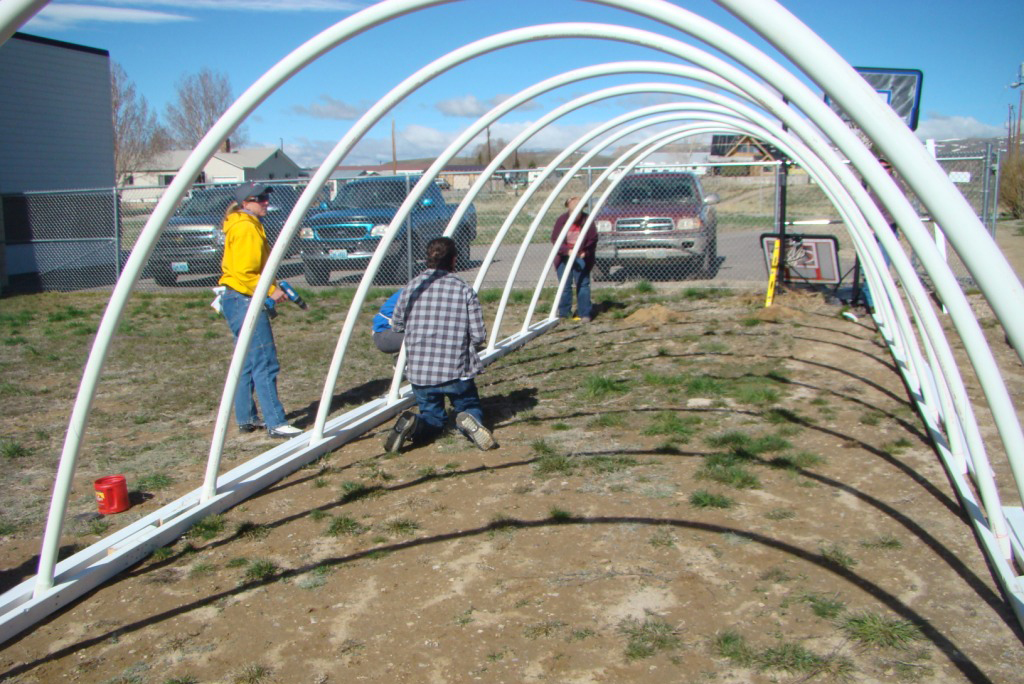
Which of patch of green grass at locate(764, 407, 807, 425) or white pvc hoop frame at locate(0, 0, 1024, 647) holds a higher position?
white pvc hoop frame at locate(0, 0, 1024, 647)

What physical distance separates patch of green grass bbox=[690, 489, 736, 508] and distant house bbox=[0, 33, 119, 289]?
550 inches

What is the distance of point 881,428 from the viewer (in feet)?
20.6

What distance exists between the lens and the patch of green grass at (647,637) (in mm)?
3432

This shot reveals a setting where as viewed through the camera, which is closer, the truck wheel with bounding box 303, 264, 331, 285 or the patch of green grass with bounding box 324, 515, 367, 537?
the patch of green grass with bounding box 324, 515, 367, 537

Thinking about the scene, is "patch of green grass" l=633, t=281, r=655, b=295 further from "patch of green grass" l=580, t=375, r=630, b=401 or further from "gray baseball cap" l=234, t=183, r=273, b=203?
"gray baseball cap" l=234, t=183, r=273, b=203

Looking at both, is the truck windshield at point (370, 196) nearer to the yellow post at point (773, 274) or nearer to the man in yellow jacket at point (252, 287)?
the yellow post at point (773, 274)

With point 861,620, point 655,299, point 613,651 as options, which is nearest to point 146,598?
point 613,651

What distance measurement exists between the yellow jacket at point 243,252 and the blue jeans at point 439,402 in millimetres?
1349

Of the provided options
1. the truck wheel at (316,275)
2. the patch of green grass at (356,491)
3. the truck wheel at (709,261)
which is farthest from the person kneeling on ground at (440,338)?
the truck wheel at (316,275)

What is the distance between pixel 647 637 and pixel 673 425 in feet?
9.93

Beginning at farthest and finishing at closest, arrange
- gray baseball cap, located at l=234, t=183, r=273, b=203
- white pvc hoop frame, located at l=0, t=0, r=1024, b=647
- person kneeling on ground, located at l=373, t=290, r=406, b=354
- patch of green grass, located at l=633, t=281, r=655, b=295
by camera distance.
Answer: patch of green grass, located at l=633, t=281, r=655, b=295 → person kneeling on ground, located at l=373, t=290, r=406, b=354 → gray baseball cap, located at l=234, t=183, r=273, b=203 → white pvc hoop frame, located at l=0, t=0, r=1024, b=647

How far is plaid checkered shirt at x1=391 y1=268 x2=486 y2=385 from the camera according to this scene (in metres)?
5.90

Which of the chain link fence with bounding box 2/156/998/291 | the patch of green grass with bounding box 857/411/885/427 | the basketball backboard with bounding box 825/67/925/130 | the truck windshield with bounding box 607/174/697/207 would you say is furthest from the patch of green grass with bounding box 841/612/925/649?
the truck windshield with bounding box 607/174/697/207

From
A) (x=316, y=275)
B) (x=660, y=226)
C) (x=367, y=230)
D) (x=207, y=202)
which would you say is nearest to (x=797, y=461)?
(x=660, y=226)
